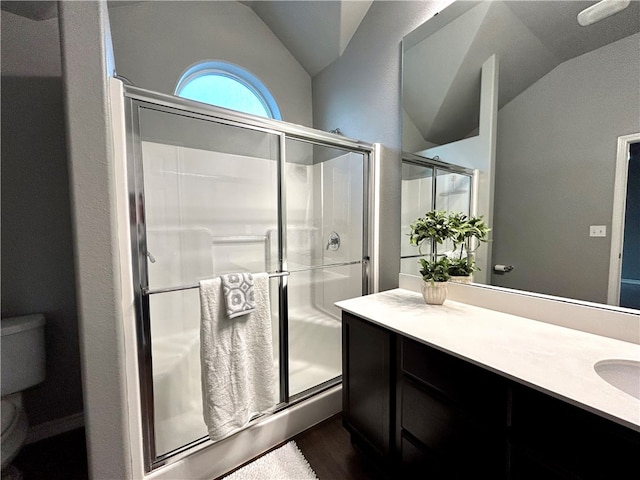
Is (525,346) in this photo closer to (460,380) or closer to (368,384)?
(460,380)

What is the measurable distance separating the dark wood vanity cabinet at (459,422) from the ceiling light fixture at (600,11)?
1366 mm

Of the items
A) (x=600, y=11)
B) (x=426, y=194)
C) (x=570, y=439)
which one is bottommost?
(x=570, y=439)

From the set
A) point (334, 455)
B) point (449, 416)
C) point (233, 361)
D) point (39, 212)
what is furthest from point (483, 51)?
point (39, 212)

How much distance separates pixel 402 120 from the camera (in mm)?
1728

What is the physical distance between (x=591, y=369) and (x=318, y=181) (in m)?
2.12

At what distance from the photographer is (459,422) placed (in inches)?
34.8

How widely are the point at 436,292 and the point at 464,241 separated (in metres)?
0.32

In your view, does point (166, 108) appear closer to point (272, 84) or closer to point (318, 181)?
point (318, 181)

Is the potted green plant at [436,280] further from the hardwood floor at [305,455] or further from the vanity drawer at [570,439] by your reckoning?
the hardwood floor at [305,455]

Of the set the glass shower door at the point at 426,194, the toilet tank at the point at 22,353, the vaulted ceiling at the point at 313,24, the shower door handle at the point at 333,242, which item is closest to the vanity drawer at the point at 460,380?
the glass shower door at the point at 426,194

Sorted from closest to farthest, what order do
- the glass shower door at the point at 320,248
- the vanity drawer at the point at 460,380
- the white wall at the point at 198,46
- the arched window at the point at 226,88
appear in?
the vanity drawer at the point at 460,380, the white wall at the point at 198,46, the glass shower door at the point at 320,248, the arched window at the point at 226,88

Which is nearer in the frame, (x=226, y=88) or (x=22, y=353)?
(x=22, y=353)

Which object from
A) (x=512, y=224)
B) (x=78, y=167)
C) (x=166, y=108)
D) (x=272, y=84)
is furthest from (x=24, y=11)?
(x=512, y=224)

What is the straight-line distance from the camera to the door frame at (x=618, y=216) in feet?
3.11
